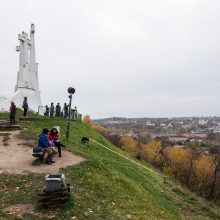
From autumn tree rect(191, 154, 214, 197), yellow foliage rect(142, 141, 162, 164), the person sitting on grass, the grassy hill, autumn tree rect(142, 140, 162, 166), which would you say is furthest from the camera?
yellow foliage rect(142, 141, 162, 164)

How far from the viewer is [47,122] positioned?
31594 mm

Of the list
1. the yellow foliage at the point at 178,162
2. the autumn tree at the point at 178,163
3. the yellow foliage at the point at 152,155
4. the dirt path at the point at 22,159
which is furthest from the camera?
the yellow foliage at the point at 152,155

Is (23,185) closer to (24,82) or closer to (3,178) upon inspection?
(3,178)

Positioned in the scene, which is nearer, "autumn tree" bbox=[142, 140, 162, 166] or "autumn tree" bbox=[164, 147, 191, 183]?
"autumn tree" bbox=[164, 147, 191, 183]

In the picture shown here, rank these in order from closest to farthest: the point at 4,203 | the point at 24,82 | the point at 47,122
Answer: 1. the point at 4,203
2. the point at 47,122
3. the point at 24,82

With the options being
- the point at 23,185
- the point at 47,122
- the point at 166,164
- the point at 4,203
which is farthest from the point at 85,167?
the point at 166,164

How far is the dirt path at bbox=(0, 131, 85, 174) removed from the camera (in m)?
15.5

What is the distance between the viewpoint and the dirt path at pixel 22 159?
15492mm

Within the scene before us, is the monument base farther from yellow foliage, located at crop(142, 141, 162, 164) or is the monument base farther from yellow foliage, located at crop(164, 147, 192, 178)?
yellow foliage, located at crop(142, 141, 162, 164)

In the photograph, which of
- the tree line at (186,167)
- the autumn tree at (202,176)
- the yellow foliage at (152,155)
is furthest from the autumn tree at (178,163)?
the yellow foliage at (152,155)

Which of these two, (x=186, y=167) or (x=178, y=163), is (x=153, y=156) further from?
(x=186, y=167)

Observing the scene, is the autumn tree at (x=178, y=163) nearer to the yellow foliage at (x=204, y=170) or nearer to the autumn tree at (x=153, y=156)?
the autumn tree at (x=153, y=156)

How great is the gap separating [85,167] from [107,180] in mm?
1515

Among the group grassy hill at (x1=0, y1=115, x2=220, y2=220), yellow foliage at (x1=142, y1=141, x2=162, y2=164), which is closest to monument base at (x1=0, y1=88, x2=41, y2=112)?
grassy hill at (x1=0, y1=115, x2=220, y2=220)
